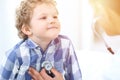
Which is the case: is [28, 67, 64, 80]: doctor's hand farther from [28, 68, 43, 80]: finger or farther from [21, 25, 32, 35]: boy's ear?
[21, 25, 32, 35]: boy's ear

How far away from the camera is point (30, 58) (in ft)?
2.47

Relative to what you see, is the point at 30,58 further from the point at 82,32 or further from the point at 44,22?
the point at 82,32

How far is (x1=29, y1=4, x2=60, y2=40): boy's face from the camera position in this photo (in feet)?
2.43

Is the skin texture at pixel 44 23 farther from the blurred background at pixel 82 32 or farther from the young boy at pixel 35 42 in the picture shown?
the blurred background at pixel 82 32

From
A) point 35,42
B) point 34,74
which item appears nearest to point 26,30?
point 35,42

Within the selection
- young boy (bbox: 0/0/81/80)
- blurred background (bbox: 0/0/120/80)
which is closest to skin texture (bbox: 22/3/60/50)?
young boy (bbox: 0/0/81/80)

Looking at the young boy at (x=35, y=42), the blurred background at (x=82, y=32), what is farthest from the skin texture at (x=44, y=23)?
the blurred background at (x=82, y=32)

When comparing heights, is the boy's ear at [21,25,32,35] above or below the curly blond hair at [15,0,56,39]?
below

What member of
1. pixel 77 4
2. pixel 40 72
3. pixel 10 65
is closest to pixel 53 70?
pixel 40 72

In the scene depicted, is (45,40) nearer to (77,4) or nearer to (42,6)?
(42,6)

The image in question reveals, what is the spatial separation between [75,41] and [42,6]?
23cm

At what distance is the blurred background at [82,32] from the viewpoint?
2.82 feet

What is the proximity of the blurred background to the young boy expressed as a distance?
0.30 ft

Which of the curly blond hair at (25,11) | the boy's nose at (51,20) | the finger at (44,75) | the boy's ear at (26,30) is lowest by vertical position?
the finger at (44,75)
